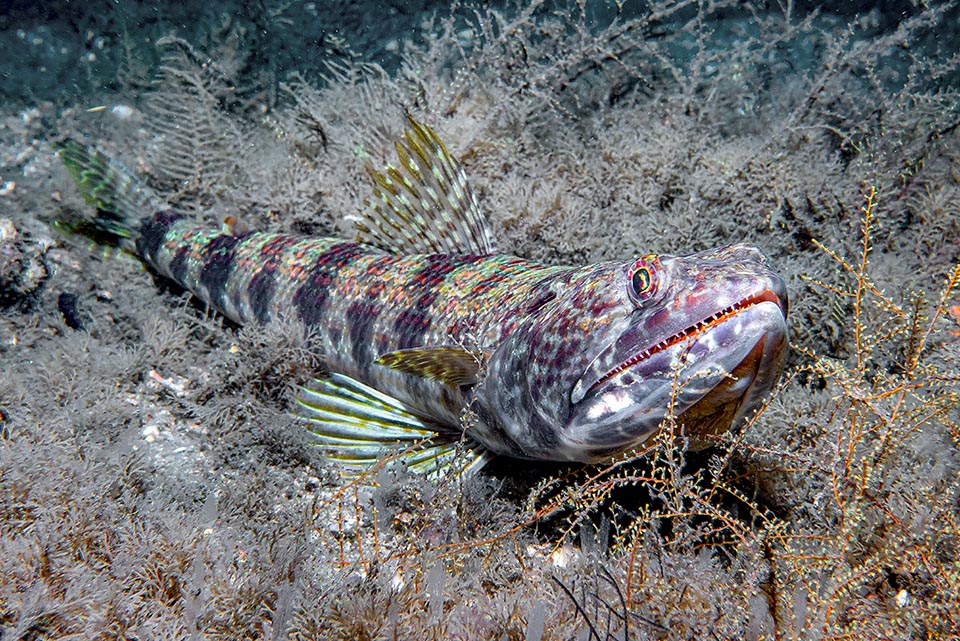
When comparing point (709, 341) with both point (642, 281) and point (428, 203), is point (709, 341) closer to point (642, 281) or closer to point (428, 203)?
point (642, 281)

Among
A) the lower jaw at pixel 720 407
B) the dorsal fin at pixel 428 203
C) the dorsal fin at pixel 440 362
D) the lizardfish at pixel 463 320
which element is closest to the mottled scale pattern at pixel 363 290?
the lizardfish at pixel 463 320

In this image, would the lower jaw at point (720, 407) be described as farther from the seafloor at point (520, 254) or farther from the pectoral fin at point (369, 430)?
the pectoral fin at point (369, 430)

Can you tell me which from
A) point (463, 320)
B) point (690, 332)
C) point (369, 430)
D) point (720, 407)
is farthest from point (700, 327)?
point (369, 430)

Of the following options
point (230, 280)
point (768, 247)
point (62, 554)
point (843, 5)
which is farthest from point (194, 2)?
point (843, 5)

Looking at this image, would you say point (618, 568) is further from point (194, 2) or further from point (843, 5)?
point (194, 2)

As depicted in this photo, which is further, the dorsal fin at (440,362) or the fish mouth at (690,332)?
the dorsal fin at (440,362)
